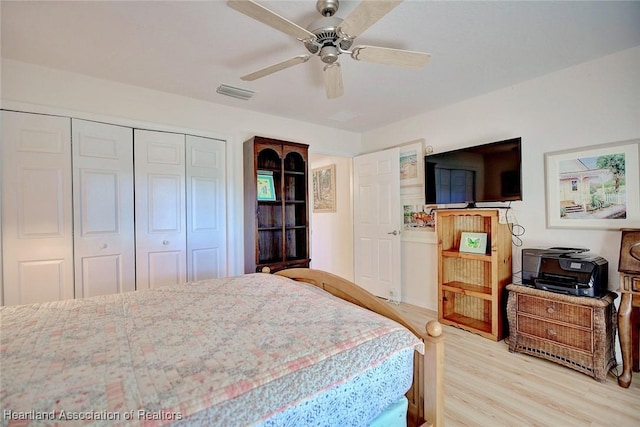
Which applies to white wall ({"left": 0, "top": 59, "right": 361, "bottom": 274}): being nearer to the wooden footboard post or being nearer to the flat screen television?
the flat screen television

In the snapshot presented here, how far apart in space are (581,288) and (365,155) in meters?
2.71

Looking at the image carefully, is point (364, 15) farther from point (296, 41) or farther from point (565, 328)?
point (565, 328)

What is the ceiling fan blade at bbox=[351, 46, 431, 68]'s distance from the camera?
1.67m

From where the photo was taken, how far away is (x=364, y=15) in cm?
139

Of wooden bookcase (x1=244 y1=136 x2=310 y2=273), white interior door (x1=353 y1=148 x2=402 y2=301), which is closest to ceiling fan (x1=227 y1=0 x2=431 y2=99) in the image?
wooden bookcase (x1=244 y1=136 x2=310 y2=273)

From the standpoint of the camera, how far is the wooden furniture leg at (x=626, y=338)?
1.94 m

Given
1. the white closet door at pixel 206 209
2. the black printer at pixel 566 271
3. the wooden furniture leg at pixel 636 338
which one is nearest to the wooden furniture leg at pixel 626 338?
the black printer at pixel 566 271

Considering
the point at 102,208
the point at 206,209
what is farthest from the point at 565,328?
the point at 102,208

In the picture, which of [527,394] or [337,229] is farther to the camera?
[337,229]

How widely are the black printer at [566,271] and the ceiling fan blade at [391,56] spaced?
6.12 ft

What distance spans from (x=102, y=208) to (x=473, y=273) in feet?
12.3

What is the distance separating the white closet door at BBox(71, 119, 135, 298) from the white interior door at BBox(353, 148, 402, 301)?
9.11 ft

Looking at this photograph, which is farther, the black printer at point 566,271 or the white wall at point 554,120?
the white wall at point 554,120

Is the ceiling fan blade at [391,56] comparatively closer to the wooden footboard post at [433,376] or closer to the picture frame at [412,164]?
the wooden footboard post at [433,376]
